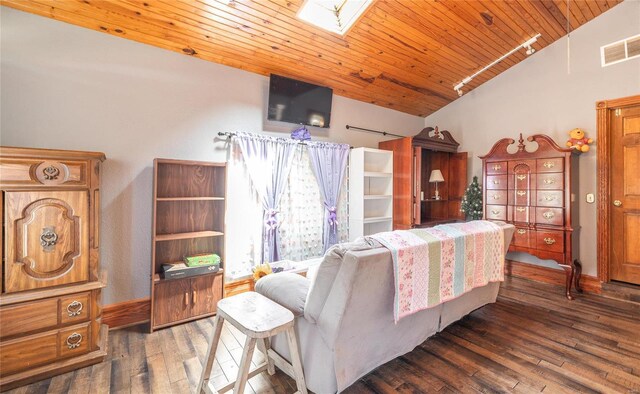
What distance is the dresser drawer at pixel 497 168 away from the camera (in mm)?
3841

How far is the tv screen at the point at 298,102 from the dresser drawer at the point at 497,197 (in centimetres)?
240

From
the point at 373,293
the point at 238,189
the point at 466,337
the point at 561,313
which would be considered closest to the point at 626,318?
the point at 561,313

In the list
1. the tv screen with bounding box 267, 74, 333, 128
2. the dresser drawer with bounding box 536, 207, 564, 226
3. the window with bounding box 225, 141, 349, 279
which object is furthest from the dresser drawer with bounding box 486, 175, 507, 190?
the tv screen with bounding box 267, 74, 333, 128

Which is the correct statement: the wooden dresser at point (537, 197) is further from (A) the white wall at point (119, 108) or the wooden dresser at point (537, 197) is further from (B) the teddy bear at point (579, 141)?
(A) the white wall at point (119, 108)

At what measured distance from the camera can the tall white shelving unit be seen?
3922 mm

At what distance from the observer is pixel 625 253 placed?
130 inches

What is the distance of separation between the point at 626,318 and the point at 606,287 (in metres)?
0.70

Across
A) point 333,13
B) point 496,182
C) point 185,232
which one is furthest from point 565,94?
point 185,232

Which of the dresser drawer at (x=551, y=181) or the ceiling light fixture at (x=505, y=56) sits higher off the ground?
the ceiling light fixture at (x=505, y=56)

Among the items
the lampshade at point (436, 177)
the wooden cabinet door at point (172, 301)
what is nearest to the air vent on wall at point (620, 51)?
the lampshade at point (436, 177)

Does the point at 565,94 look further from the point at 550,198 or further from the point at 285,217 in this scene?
the point at 285,217

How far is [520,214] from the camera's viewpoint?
3.71 m

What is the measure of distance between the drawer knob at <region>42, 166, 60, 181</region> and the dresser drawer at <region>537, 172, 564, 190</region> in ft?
15.3

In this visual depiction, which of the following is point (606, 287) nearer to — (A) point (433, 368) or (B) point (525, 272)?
(B) point (525, 272)
